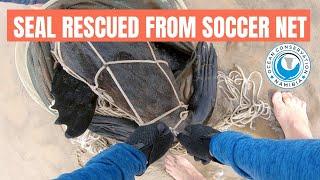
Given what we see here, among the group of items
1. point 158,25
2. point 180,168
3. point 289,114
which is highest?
point 158,25

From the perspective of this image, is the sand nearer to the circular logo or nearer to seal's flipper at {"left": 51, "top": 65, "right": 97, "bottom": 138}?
the circular logo

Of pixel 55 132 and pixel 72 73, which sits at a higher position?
pixel 72 73

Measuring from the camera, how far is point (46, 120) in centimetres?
85

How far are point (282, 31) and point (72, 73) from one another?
14.0 inches

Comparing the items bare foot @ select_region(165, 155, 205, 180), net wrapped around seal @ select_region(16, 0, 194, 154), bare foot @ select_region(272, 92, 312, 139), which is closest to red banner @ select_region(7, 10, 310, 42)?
net wrapped around seal @ select_region(16, 0, 194, 154)

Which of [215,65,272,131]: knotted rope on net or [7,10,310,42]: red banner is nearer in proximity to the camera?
[7,10,310,42]: red banner

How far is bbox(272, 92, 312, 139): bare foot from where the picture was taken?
2.69 ft

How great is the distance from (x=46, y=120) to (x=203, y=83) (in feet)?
1.04

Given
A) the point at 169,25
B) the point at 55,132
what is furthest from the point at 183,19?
the point at 55,132

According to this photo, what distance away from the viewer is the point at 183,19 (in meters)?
0.73

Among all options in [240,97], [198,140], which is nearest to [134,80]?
[198,140]

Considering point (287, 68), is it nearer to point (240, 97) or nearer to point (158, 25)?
point (240, 97)

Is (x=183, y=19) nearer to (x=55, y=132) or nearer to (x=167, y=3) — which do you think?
(x=167, y=3)

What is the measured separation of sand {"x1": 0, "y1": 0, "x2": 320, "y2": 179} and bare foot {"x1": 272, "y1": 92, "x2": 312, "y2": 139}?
0.06 ft
